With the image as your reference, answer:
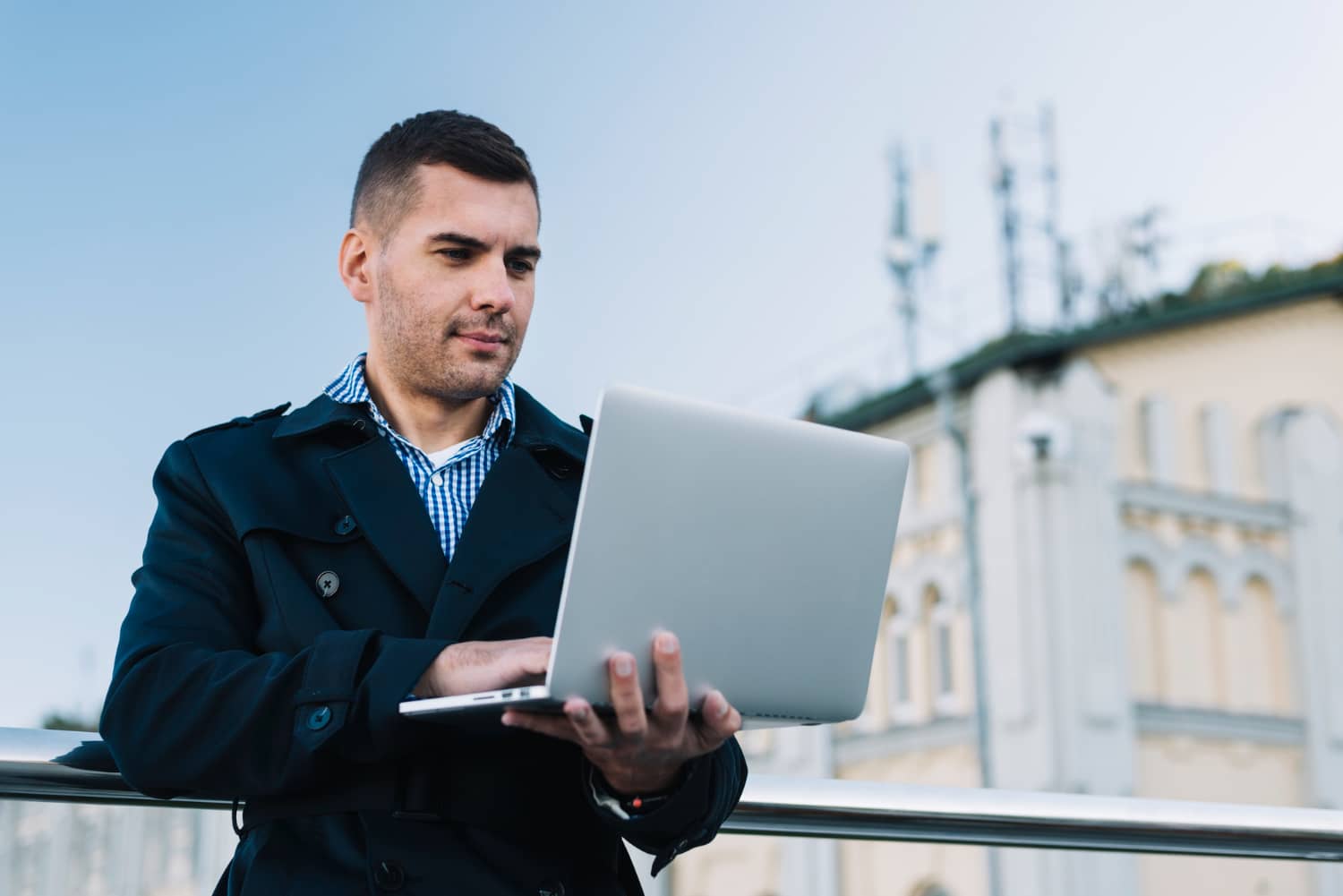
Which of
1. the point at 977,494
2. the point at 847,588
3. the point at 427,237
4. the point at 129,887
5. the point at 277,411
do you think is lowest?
the point at 129,887

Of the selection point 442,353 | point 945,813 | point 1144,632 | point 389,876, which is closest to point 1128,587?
point 1144,632

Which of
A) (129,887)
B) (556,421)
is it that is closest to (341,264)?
(556,421)

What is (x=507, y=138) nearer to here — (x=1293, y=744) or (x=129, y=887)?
(x=129, y=887)

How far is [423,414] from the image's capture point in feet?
6.64

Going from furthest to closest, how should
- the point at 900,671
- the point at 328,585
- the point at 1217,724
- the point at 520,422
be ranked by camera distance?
the point at 900,671 < the point at 1217,724 < the point at 520,422 < the point at 328,585

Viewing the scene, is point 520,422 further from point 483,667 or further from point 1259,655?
point 1259,655

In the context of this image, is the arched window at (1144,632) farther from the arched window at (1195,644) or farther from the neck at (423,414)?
the neck at (423,414)

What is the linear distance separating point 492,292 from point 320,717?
56cm

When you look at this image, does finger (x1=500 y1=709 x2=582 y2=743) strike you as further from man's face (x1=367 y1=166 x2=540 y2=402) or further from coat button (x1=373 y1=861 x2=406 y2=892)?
man's face (x1=367 y1=166 x2=540 y2=402)

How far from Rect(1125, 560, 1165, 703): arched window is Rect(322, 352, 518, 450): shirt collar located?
1955cm

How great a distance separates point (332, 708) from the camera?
64.0 inches

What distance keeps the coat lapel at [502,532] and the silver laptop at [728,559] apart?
21 centimetres

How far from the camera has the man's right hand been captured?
1.59 meters

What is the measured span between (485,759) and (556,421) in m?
0.50
